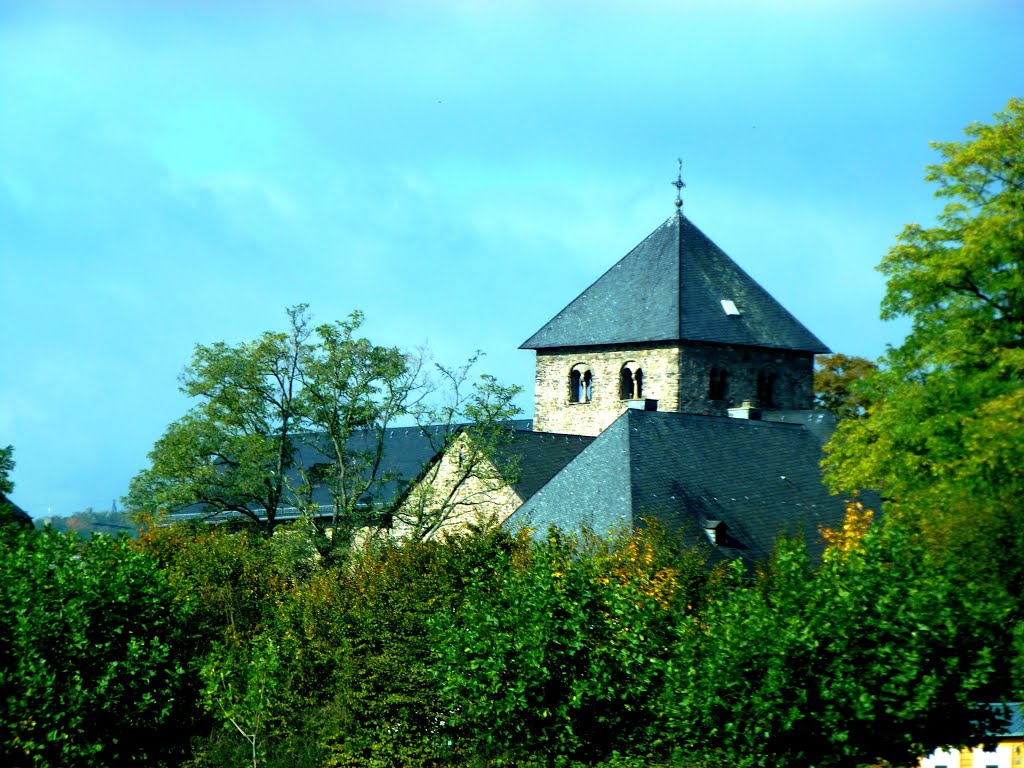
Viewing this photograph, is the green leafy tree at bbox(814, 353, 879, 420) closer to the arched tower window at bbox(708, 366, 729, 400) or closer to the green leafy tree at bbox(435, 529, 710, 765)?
the arched tower window at bbox(708, 366, 729, 400)

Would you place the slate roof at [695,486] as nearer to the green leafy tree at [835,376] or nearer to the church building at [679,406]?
the church building at [679,406]

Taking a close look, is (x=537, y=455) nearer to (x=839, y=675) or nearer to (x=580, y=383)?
(x=580, y=383)

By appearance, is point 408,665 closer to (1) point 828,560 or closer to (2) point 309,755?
(2) point 309,755

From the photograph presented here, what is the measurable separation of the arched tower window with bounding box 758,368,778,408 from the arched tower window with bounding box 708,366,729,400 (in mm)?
1654

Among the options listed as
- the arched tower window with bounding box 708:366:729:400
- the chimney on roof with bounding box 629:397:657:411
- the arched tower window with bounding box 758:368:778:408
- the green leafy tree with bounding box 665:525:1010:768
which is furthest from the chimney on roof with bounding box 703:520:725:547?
the arched tower window with bounding box 758:368:778:408

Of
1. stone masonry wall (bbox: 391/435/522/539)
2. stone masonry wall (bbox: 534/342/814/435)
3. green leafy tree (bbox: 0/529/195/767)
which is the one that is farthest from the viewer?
stone masonry wall (bbox: 534/342/814/435)

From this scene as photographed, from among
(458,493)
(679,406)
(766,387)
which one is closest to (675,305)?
(679,406)

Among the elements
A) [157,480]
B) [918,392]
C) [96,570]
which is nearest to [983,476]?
[918,392]

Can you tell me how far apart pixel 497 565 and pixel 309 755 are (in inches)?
153

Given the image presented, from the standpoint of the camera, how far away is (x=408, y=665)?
2138 cm

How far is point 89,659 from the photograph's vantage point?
64.7ft

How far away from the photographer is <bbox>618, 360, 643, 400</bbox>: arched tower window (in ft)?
179

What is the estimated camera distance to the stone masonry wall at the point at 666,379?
53.7 m

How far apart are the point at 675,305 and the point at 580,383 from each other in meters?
4.84
